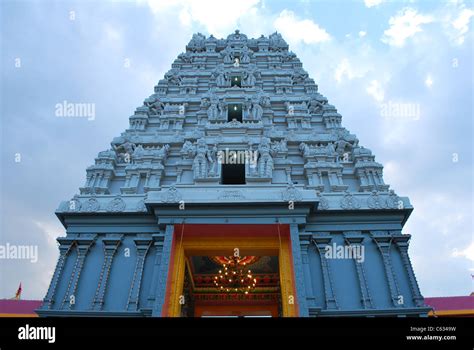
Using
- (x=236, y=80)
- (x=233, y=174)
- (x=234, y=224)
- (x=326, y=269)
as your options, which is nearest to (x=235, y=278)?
(x=233, y=174)

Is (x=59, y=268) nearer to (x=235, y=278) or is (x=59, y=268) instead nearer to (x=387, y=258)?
(x=235, y=278)

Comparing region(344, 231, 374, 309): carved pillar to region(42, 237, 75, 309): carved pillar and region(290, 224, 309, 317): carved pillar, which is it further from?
region(42, 237, 75, 309): carved pillar

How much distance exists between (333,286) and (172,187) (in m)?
6.95

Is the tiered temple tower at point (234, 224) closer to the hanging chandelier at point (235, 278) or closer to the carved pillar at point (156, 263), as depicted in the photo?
the carved pillar at point (156, 263)

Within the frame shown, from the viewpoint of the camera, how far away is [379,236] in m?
14.4

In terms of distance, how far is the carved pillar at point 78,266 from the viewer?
1318cm

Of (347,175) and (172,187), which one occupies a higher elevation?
(347,175)

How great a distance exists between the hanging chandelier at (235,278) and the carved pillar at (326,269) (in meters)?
4.41

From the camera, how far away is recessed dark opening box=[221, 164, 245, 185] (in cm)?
1819

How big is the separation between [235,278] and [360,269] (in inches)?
270

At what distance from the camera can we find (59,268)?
13.9m

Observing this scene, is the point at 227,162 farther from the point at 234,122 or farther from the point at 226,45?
the point at 226,45

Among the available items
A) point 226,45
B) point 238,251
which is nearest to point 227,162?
point 238,251
